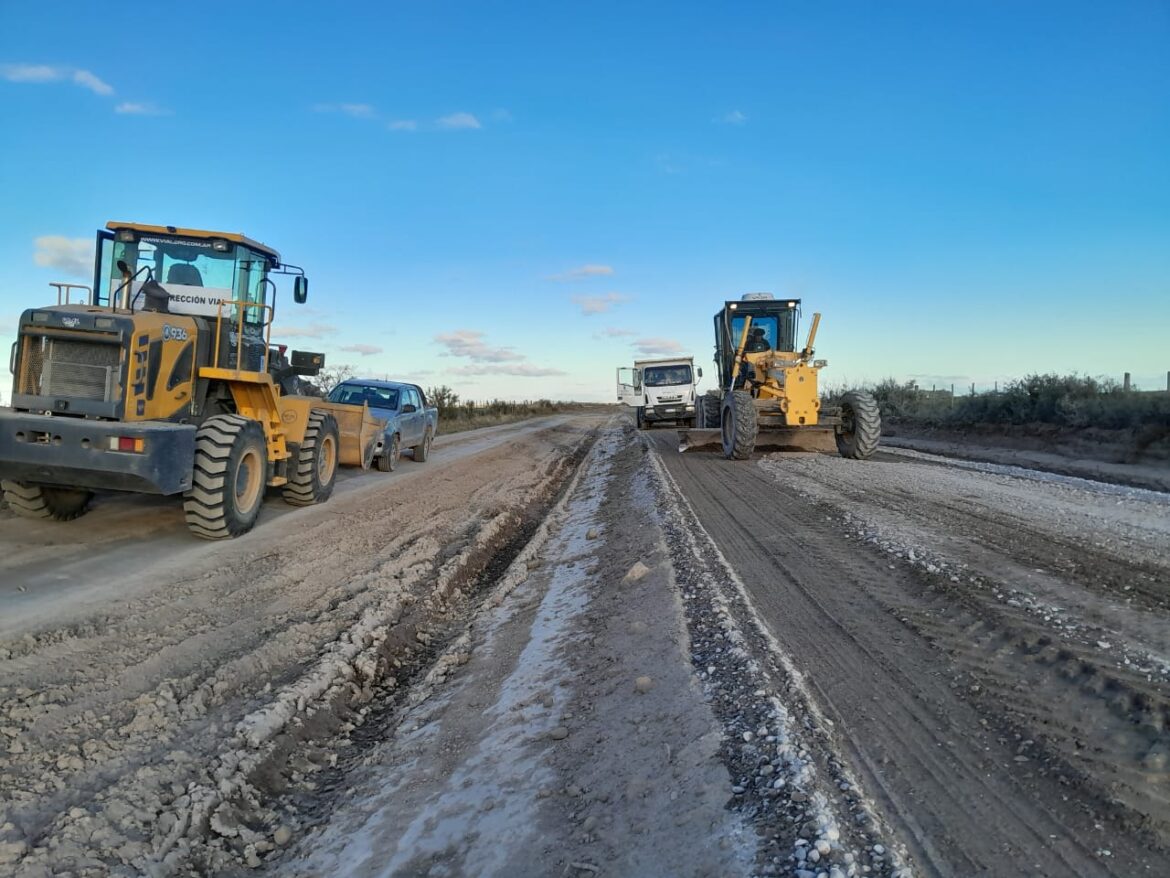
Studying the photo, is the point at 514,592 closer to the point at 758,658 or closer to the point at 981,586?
the point at 758,658

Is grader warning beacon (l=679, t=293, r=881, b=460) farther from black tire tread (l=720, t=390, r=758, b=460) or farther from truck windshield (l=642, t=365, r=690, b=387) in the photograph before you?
truck windshield (l=642, t=365, r=690, b=387)

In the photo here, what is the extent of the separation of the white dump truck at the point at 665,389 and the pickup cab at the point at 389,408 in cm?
1328

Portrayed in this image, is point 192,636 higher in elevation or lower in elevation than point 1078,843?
lower

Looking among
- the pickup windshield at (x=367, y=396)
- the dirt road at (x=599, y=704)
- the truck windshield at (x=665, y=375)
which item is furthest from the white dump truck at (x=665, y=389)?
the dirt road at (x=599, y=704)

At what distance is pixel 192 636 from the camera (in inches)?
195

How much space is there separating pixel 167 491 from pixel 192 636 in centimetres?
240

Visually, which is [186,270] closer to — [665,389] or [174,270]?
[174,270]

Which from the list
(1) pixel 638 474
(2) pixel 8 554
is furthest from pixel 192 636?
(1) pixel 638 474

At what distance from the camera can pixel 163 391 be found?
7527 millimetres

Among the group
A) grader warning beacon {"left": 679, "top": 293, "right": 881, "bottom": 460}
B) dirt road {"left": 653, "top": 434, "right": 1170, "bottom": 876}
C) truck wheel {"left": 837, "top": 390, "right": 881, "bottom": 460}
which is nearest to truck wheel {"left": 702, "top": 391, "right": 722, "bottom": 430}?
grader warning beacon {"left": 679, "top": 293, "right": 881, "bottom": 460}

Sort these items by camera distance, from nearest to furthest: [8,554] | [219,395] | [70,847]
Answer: [70,847] → [8,554] → [219,395]

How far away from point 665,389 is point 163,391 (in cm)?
2164

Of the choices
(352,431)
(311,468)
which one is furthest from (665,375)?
(311,468)

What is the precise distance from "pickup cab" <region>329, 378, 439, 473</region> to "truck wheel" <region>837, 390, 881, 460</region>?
9243 millimetres
